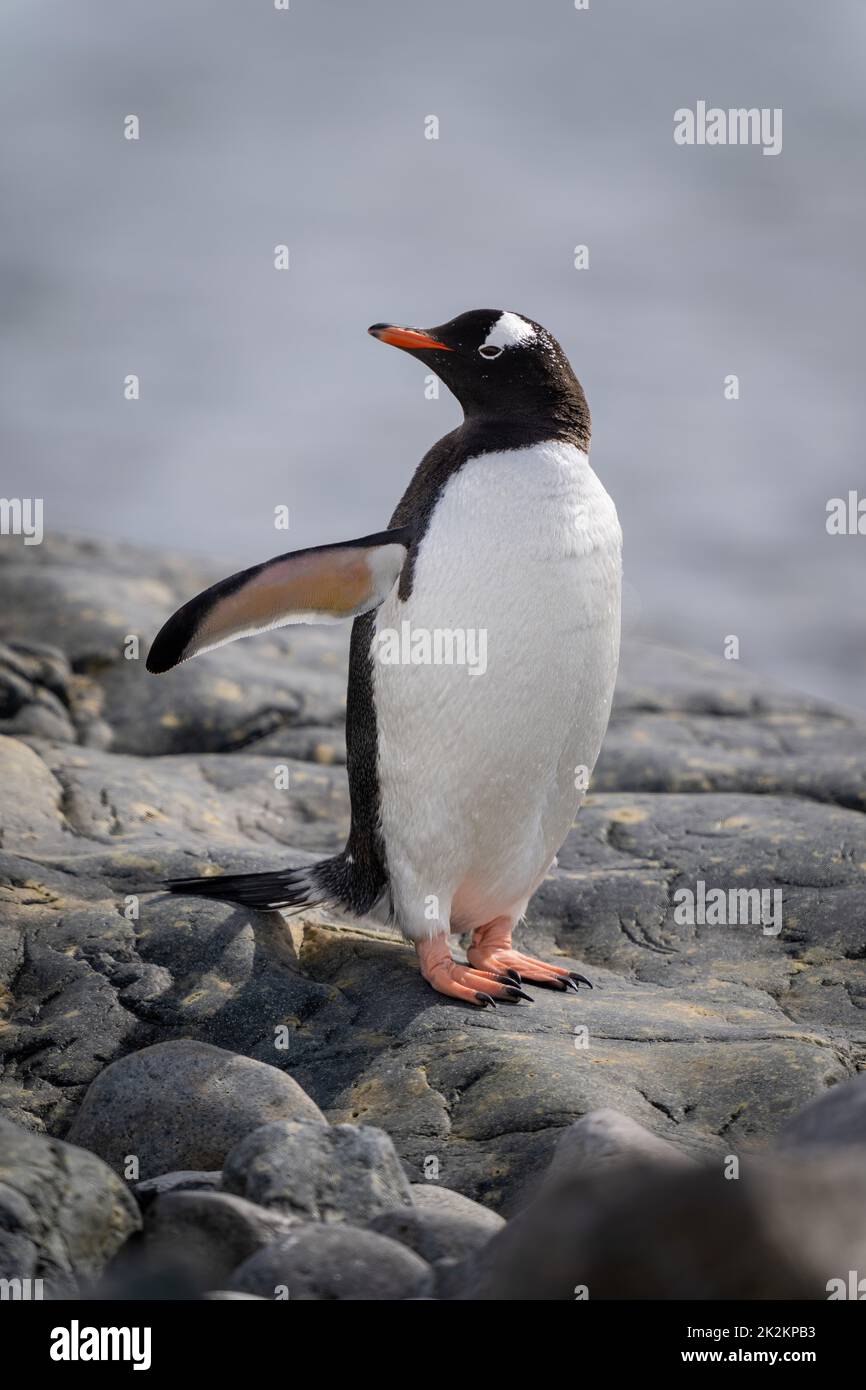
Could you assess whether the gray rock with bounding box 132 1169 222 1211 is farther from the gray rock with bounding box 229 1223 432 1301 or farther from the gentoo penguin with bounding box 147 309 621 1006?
the gentoo penguin with bounding box 147 309 621 1006

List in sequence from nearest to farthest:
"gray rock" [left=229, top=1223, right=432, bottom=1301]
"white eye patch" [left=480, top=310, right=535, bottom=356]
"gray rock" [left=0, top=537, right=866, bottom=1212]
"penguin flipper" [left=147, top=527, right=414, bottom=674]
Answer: "gray rock" [left=229, top=1223, right=432, bottom=1301] → "gray rock" [left=0, top=537, right=866, bottom=1212] → "penguin flipper" [left=147, top=527, right=414, bottom=674] → "white eye patch" [left=480, top=310, right=535, bottom=356]

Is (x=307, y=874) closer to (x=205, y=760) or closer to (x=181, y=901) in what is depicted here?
(x=181, y=901)

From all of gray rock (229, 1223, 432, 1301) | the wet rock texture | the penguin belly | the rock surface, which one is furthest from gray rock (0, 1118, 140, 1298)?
the penguin belly

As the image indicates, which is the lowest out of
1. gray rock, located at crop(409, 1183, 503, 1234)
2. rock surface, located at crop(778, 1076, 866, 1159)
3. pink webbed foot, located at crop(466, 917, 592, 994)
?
gray rock, located at crop(409, 1183, 503, 1234)

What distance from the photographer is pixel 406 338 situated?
3439 millimetres

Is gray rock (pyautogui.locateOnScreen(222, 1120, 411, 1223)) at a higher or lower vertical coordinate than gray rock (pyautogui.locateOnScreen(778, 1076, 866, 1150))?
lower

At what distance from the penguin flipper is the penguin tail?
0.65 meters

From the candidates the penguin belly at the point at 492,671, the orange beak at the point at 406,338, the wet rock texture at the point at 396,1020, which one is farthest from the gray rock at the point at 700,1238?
the orange beak at the point at 406,338

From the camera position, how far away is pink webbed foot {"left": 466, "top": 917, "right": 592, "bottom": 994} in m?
3.52

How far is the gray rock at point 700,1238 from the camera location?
1.69 meters

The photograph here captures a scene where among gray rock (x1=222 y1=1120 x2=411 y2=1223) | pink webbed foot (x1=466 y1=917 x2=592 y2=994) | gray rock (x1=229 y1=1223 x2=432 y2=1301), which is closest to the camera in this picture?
gray rock (x1=229 y1=1223 x2=432 y2=1301)

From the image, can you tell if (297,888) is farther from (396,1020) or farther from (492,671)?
(492,671)

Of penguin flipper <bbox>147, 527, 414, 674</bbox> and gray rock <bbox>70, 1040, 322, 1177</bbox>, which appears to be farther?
penguin flipper <bbox>147, 527, 414, 674</bbox>
